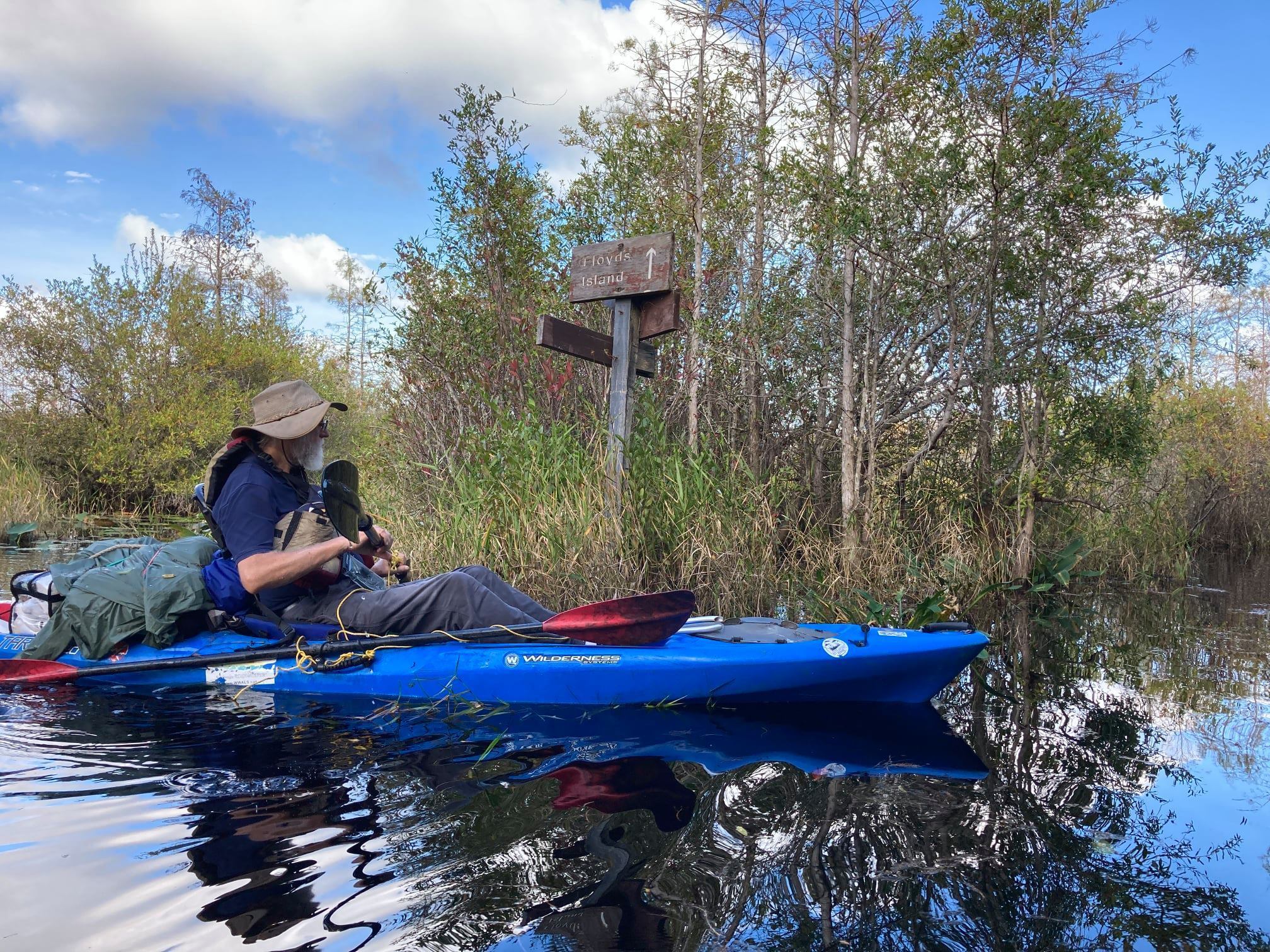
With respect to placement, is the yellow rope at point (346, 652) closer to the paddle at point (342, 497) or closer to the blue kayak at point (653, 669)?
the blue kayak at point (653, 669)

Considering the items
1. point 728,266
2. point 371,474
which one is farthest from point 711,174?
point 371,474

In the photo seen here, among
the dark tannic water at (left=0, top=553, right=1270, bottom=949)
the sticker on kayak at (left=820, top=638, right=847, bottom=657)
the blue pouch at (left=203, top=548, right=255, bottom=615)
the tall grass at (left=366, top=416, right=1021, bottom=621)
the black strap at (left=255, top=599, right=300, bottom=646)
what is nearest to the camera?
the dark tannic water at (left=0, top=553, right=1270, bottom=949)

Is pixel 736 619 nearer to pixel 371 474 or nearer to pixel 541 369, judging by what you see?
pixel 541 369

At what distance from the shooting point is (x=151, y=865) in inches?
90.9

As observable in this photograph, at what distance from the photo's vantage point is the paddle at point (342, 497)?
3.95 metres

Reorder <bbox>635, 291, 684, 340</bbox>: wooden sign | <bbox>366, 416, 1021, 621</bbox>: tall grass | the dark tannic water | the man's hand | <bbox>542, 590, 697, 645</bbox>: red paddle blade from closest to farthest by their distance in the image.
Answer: the dark tannic water
<bbox>542, 590, 697, 645</bbox>: red paddle blade
the man's hand
<bbox>366, 416, 1021, 621</bbox>: tall grass
<bbox>635, 291, 684, 340</bbox>: wooden sign

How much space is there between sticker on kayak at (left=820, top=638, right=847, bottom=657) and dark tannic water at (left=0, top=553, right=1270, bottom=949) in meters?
0.32

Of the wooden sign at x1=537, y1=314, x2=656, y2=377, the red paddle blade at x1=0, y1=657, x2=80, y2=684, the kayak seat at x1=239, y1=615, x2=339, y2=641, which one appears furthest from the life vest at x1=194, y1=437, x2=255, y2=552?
the wooden sign at x1=537, y1=314, x2=656, y2=377

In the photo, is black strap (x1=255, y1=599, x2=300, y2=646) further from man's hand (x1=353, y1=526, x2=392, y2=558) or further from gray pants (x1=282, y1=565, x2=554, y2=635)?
man's hand (x1=353, y1=526, x2=392, y2=558)

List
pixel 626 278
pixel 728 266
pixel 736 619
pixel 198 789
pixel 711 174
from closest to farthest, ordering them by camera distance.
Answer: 1. pixel 198 789
2. pixel 736 619
3. pixel 626 278
4. pixel 728 266
5. pixel 711 174

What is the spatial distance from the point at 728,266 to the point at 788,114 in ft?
4.94

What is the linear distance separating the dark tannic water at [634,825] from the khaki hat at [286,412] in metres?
1.29

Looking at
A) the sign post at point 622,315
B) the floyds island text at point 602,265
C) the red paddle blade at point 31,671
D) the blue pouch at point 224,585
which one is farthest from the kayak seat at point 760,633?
the red paddle blade at point 31,671

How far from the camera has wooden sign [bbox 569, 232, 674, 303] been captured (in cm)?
537
